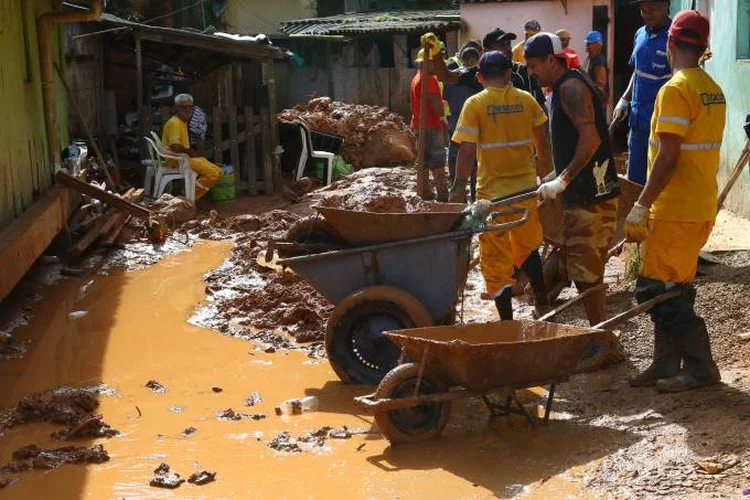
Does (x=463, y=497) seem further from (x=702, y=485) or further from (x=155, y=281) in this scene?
(x=155, y=281)

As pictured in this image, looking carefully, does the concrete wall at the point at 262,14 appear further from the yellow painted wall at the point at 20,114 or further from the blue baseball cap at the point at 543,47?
the blue baseball cap at the point at 543,47

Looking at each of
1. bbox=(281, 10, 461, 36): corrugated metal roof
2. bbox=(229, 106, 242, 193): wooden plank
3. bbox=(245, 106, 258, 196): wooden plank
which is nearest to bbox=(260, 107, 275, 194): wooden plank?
bbox=(245, 106, 258, 196): wooden plank

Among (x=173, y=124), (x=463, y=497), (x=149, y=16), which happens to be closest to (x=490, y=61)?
(x=463, y=497)

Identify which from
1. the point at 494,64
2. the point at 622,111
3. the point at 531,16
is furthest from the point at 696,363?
the point at 531,16

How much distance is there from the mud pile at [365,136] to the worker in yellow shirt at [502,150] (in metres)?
12.2

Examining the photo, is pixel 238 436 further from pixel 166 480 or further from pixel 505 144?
pixel 505 144

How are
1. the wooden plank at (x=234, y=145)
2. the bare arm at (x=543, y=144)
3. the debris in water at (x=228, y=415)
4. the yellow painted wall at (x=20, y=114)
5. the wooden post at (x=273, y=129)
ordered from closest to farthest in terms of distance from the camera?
the debris in water at (x=228, y=415) < the bare arm at (x=543, y=144) < the yellow painted wall at (x=20, y=114) < the wooden plank at (x=234, y=145) < the wooden post at (x=273, y=129)

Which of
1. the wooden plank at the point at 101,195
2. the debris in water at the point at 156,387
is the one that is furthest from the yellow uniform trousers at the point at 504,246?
the wooden plank at the point at 101,195

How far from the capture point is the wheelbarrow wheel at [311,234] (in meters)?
7.12

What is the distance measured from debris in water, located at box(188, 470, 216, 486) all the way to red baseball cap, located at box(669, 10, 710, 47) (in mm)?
3404

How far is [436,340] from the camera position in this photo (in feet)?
19.0

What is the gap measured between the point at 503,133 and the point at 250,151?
9.95 m

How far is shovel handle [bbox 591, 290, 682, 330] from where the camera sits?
5836mm

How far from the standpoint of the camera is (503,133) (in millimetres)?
7453
